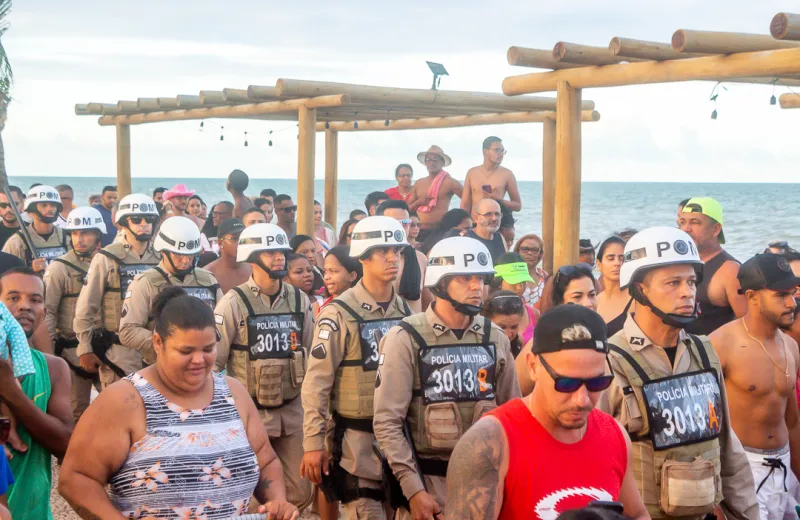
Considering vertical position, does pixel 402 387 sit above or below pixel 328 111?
below

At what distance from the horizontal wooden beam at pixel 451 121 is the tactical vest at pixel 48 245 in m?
6.88

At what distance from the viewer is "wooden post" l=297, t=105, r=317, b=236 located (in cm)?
1326

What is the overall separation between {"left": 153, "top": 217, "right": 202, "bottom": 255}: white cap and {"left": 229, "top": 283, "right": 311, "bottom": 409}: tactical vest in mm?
1288

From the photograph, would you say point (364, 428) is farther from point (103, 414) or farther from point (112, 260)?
point (112, 260)

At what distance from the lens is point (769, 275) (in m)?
6.22

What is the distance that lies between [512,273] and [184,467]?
16.3ft

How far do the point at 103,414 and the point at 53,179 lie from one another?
14906 centimetres

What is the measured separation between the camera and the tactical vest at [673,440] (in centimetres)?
476

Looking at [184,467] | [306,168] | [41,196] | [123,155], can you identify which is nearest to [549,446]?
[184,467]

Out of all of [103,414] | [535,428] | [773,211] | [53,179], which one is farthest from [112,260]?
[53,179]

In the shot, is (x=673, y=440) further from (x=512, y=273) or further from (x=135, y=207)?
(x=135, y=207)

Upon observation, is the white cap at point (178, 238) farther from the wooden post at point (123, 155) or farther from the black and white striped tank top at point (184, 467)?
the wooden post at point (123, 155)

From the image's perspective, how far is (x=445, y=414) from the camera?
18.5 feet

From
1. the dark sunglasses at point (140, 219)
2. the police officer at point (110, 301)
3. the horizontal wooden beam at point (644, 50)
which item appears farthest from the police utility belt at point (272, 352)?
the horizontal wooden beam at point (644, 50)
